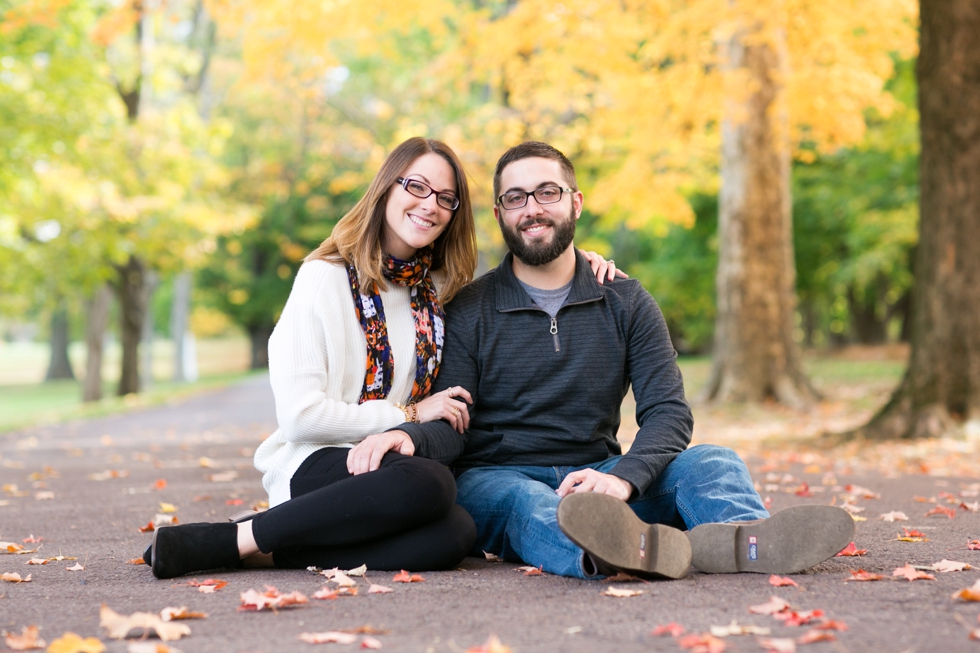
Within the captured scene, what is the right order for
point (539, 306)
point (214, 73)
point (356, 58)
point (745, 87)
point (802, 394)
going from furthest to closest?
point (214, 73)
point (356, 58)
point (802, 394)
point (745, 87)
point (539, 306)

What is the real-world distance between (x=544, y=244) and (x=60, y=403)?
24.3 m

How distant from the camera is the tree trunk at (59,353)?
4215 cm

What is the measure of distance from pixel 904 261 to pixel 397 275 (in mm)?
22947

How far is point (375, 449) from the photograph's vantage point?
3.39m

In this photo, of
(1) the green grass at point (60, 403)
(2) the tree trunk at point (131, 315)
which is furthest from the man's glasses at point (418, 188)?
(2) the tree trunk at point (131, 315)

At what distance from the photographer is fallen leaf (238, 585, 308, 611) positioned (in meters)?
2.83

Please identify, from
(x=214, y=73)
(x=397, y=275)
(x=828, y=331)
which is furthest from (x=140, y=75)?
(x=828, y=331)

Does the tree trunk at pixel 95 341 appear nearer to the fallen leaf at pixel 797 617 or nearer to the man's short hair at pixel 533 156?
the man's short hair at pixel 533 156

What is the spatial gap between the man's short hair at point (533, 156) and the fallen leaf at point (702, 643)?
6.70 feet

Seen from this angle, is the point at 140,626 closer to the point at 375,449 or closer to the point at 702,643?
the point at 375,449

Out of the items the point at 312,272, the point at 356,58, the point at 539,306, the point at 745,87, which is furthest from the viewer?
the point at 356,58

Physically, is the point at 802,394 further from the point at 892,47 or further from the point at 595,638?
the point at 595,638

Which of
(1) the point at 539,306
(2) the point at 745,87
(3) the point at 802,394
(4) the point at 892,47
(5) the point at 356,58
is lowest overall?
(3) the point at 802,394

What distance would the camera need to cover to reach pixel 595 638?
8.15 ft
